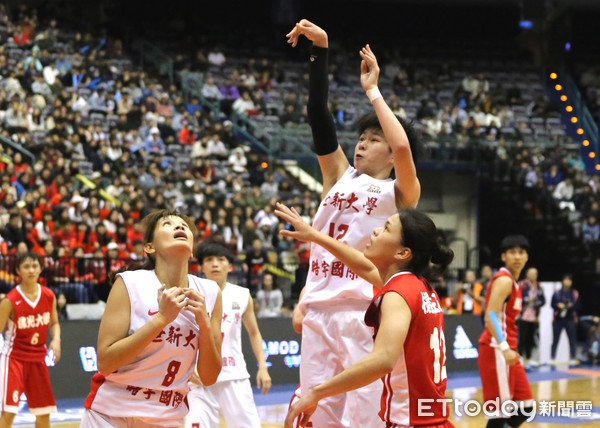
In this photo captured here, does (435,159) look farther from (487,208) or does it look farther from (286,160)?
(286,160)

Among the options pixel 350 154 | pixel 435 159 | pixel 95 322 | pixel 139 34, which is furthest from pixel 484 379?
pixel 139 34

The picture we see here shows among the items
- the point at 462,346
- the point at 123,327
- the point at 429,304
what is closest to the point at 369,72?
the point at 429,304

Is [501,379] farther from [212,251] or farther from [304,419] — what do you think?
[304,419]

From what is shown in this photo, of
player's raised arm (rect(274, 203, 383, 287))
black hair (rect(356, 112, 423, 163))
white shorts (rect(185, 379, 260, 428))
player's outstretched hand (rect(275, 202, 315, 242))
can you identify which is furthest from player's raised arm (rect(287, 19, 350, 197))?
white shorts (rect(185, 379, 260, 428))

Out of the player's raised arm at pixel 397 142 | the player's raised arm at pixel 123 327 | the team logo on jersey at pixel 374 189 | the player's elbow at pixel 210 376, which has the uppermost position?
the player's raised arm at pixel 397 142

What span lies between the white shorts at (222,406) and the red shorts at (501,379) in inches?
94.4

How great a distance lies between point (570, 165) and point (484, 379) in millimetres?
15051

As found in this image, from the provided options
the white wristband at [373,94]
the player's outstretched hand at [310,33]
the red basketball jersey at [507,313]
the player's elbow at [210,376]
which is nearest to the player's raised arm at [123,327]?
the player's elbow at [210,376]

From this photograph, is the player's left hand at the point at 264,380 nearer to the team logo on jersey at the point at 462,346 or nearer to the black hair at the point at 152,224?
the black hair at the point at 152,224

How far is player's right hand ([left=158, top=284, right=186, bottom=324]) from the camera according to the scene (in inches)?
159

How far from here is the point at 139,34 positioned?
82.3 ft

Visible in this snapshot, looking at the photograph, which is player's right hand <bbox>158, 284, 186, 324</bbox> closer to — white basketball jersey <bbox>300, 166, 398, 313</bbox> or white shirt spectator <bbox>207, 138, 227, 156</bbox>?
white basketball jersey <bbox>300, 166, 398, 313</bbox>

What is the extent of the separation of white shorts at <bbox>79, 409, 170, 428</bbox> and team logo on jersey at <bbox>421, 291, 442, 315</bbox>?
4.86 feet

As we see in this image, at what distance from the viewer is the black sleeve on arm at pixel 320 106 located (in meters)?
4.89
